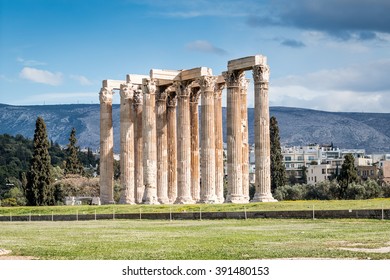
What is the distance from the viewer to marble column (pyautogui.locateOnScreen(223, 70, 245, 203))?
85.6 metres

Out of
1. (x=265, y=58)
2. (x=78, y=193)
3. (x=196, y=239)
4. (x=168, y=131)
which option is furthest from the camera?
(x=78, y=193)

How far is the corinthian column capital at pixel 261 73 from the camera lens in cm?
8200

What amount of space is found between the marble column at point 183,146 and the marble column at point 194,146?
1.99m

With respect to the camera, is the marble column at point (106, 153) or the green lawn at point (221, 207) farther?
the marble column at point (106, 153)

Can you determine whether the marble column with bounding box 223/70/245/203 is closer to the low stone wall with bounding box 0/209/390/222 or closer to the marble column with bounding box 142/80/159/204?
the marble column with bounding box 142/80/159/204

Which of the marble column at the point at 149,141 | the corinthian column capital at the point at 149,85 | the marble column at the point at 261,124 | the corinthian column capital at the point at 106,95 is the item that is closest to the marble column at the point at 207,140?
the marble column at the point at 149,141

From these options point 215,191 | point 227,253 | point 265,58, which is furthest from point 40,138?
point 227,253

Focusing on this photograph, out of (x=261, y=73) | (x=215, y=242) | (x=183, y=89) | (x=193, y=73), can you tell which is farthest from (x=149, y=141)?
(x=215, y=242)

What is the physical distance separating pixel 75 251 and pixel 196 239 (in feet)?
25.6

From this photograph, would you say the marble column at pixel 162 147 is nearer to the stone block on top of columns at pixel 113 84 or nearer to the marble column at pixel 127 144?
the marble column at pixel 127 144

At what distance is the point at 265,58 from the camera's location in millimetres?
83062

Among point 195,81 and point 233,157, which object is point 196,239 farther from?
point 195,81

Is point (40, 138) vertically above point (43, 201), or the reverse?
point (40, 138)

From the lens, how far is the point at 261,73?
269 feet
